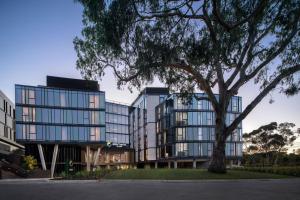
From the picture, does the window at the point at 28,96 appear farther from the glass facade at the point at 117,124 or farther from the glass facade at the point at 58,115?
the glass facade at the point at 117,124

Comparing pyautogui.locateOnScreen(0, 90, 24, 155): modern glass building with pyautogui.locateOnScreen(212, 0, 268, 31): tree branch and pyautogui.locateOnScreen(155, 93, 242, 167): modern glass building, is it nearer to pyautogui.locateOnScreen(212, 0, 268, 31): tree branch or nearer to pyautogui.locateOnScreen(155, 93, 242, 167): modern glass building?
pyautogui.locateOnScreen(155, 93, 242, 167): modern glass building

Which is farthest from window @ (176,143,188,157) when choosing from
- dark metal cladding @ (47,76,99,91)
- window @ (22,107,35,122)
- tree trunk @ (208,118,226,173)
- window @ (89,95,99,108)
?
tree trunk @ (208,118,226,173)

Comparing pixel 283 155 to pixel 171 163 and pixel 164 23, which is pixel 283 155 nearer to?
pixel 171 163

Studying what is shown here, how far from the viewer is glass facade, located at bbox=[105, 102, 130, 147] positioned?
93775 millimetres

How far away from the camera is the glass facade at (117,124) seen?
93775mm

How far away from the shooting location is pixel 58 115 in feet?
188

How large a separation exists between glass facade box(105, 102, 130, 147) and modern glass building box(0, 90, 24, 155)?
2972 centimetres

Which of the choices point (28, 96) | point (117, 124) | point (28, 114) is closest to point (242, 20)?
point (28, 96)

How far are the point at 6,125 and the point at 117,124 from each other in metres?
38.5

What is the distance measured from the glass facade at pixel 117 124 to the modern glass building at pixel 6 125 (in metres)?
29.7

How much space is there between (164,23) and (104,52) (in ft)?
17.9

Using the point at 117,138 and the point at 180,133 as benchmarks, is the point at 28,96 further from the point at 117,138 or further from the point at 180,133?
the point at 117,138

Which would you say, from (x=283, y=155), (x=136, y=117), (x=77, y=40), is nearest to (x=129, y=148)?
(x=136, y=117)

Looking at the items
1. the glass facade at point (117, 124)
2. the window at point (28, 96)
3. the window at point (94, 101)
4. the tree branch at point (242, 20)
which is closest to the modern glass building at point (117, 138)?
the glass facade at point (117, 124)
